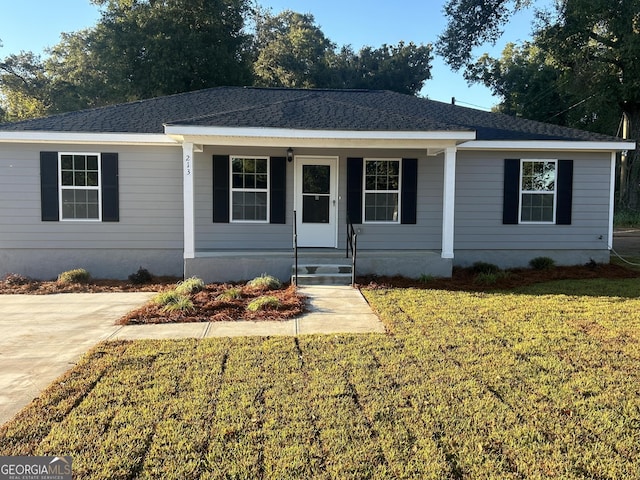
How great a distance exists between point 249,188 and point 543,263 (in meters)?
6.70

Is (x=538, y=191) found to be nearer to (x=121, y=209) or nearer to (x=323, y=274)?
(x=323, y=274)

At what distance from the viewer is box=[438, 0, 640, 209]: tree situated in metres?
17.9

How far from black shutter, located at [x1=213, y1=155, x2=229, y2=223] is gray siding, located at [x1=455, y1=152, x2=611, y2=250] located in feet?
16.7

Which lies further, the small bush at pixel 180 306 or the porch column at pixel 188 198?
the porch column at pixel 188 198

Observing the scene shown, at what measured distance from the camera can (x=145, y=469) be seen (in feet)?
8.45

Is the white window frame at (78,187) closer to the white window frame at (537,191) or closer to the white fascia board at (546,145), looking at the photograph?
the white fascia board at (546,145)

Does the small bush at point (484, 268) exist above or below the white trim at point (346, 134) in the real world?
below

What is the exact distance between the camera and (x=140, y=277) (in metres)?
8.93

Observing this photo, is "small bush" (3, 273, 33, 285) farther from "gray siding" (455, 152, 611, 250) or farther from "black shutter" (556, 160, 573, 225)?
"black shutter" (556, 160, 573, 225)

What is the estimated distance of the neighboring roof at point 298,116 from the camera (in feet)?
26.8

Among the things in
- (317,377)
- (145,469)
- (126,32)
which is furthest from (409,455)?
(126,32)

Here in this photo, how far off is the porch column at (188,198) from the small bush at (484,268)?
5949mm

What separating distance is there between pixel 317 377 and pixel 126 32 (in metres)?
21.7

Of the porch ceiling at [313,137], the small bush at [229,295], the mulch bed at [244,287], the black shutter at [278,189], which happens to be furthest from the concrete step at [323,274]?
the porch ceiling at [313,137]
